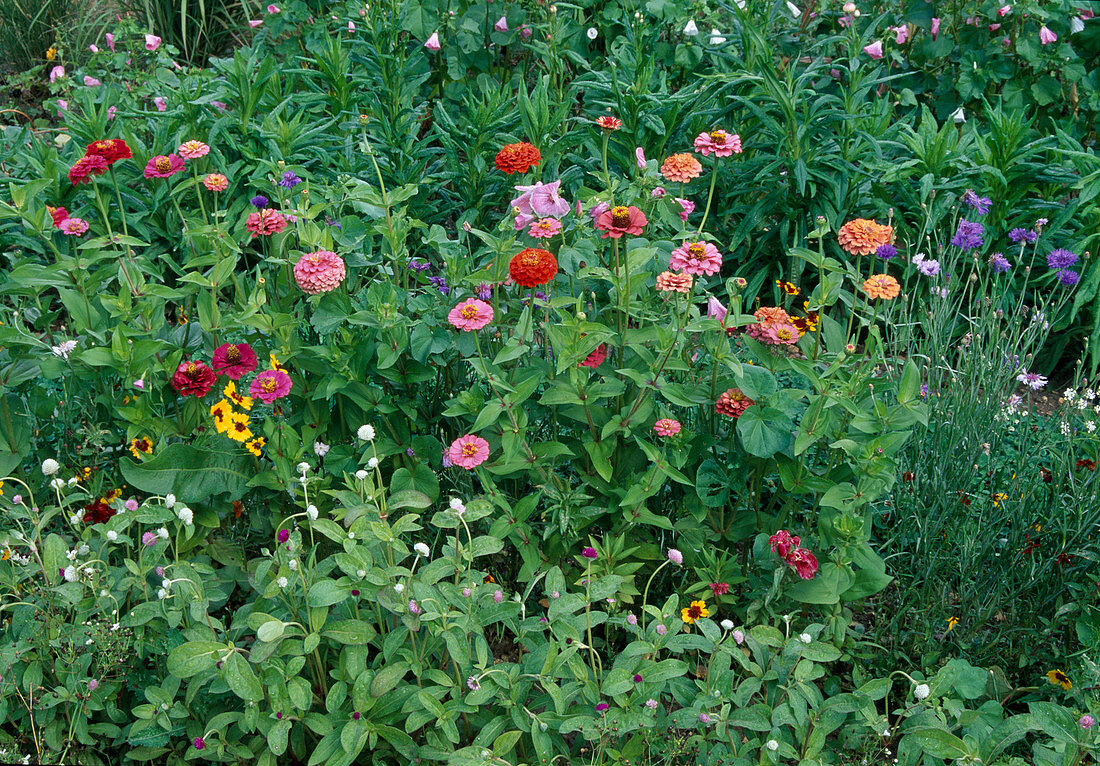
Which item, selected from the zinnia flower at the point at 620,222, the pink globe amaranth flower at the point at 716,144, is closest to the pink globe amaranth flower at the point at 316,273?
the zinnia flower at the point at 620,222

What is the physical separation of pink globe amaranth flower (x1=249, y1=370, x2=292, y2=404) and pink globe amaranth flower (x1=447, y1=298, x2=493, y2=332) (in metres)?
0.38

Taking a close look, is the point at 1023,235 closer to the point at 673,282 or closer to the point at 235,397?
the point at 673,282

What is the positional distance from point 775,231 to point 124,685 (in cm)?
259

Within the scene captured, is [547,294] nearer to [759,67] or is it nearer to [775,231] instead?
[775,231]

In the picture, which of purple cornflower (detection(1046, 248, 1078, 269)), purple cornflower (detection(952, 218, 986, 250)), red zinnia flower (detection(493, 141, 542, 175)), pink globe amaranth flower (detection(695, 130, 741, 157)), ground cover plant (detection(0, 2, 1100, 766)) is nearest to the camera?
ground cover plant (detection(0, 2, 1100, 766))

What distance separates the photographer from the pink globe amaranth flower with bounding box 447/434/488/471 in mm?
1990

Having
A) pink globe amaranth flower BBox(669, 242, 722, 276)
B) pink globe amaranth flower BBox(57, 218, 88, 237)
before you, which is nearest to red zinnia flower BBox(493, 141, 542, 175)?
pink globe amaranth flower BBox(669, 242, 722, 276)

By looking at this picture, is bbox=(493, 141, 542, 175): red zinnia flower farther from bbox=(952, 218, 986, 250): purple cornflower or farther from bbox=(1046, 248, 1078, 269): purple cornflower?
bbox=(1046, 248, 1078, 269): purple cornflower

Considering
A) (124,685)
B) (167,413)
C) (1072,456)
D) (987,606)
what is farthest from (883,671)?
(167,413)

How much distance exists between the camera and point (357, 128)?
370 cm

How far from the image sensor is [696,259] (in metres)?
1.94

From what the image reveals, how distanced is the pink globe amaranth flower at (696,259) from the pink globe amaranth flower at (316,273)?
2.43 ft

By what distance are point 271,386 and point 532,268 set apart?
611mm

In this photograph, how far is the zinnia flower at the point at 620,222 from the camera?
6.55 ft
